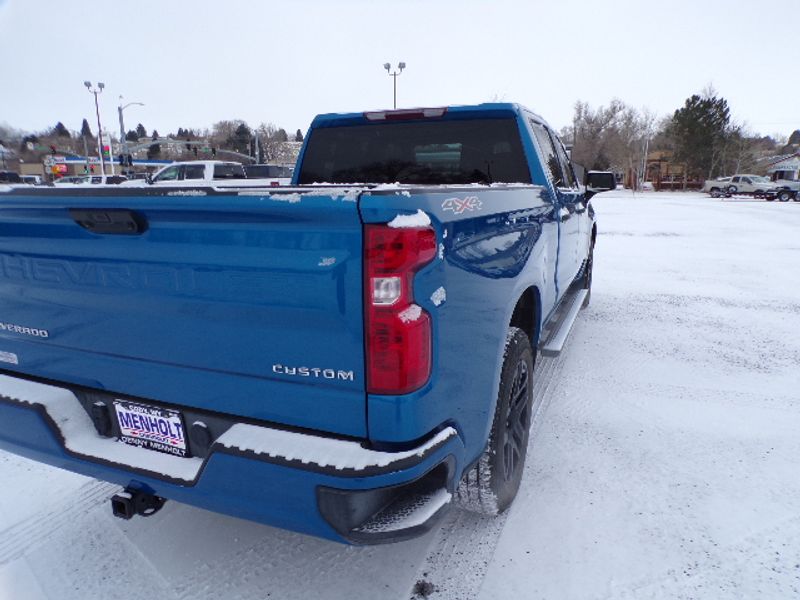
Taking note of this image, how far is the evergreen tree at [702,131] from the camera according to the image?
217 feet

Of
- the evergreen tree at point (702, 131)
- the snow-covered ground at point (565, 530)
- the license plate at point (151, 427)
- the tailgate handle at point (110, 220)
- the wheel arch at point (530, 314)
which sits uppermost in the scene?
the evergreen tree at point (702, 131)

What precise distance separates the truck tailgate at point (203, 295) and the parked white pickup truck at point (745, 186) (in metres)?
47.8

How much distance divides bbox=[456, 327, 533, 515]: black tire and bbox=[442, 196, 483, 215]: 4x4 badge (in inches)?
33.3

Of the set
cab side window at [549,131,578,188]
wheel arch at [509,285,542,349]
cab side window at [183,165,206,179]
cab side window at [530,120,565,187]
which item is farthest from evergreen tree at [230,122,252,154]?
wheel arch at [509,285,542,349]

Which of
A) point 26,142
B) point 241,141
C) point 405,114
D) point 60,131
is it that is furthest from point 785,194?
point 60,131

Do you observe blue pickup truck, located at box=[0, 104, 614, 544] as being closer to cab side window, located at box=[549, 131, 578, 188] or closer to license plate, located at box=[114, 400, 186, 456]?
license plate, located at box=[114, 400, 186, 456]

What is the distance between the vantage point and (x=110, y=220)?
187cm

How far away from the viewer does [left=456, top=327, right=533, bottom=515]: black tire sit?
2459mm

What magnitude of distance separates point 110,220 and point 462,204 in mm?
1250

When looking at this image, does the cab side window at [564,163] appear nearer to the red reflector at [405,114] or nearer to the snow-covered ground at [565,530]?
the red reflector at [405,114]

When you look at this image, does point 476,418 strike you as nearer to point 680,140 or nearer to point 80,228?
point 80,228

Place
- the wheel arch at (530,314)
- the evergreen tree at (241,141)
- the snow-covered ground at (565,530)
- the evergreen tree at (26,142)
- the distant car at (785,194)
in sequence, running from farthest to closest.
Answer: the evergreen tree at (26,142), the evergreen tree at (241,141), the distant car at (785,194), the wheel arch at (530,314), the snow-covered ground at (565,530)

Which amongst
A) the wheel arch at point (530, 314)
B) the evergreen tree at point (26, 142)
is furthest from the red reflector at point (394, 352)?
the evergreen tree at point (26, 142)

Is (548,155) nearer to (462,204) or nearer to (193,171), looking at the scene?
(462,204)
